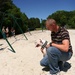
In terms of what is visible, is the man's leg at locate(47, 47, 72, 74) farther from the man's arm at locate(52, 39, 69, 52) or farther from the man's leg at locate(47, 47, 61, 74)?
the man's arm at locate(52, 39, 69, 52)

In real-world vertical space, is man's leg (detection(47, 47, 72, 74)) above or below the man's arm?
below

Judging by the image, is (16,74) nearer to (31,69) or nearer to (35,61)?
(31,69)

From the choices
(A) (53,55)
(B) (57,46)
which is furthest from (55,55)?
(B) (57,46)

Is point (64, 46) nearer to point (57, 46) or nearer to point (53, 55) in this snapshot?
point (57, 46)

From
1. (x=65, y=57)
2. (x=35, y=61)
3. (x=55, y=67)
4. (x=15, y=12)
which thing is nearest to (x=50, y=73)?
(x=55, y=67)

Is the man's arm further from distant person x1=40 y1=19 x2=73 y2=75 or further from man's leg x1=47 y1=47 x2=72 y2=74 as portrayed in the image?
man's leg x1=47 y1=47 x2=72 y2=74

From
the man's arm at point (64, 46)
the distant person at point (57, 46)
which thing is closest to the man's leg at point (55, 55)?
the distant person at point (57, 46)

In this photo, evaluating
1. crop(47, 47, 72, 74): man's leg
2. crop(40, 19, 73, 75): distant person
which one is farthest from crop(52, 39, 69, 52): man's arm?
crop(47, 47, 72, 74): man's leg

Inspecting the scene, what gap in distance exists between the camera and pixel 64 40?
13.7 ft

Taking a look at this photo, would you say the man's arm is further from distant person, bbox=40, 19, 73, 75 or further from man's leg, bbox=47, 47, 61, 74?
man's leg, bbox=47, 47, 61, 74

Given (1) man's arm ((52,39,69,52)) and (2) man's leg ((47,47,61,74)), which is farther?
(2) man's leg ((47,47,61,74))

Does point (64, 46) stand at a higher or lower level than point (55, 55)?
higher

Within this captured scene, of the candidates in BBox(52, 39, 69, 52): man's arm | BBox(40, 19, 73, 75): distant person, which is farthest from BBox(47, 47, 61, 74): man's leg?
BBox(52, 39, 69, 52): man's arm

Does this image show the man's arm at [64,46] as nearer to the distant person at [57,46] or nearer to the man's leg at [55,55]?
the distant person at [57,46]
